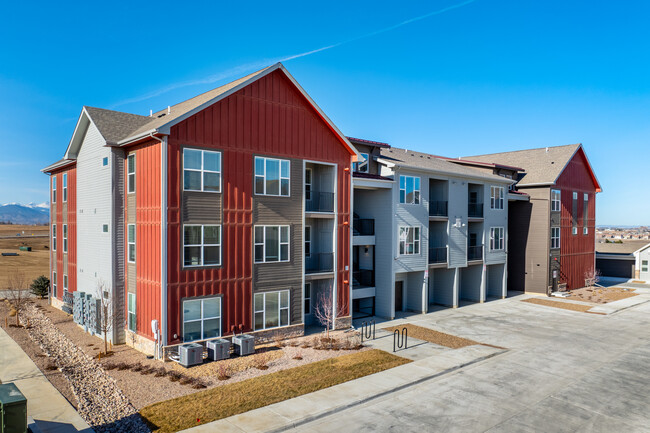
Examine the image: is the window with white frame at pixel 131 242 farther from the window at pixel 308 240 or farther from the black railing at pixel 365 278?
the black railing at pixel 365 278

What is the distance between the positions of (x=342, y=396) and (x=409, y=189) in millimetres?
16468

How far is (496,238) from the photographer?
35.0 meters

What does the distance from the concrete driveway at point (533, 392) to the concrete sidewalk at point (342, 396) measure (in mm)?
300

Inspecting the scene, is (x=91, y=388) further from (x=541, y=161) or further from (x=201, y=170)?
(x=541, y=161)

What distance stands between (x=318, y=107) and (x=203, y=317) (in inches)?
448

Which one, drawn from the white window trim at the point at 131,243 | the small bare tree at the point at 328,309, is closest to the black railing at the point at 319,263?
the small bare tree at the point at 328,309

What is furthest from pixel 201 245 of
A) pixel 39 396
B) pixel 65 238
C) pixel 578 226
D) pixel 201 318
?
pixel 578 226

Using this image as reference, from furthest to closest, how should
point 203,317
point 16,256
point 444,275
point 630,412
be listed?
point 16,256
point 444,275
point 203,317
point 630,412

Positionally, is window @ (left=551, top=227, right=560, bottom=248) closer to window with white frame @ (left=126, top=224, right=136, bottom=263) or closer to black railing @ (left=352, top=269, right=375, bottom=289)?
black railing @ (left=352, top=269, right=375, bottom=289)

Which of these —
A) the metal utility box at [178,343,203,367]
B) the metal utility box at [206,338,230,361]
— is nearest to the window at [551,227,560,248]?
the metal utility box at [206,338,230,361]

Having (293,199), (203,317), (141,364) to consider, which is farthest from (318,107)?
(141,364)

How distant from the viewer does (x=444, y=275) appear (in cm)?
3209

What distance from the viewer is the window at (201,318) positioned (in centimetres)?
1834

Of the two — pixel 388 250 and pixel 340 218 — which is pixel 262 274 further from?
pixel 388 250
